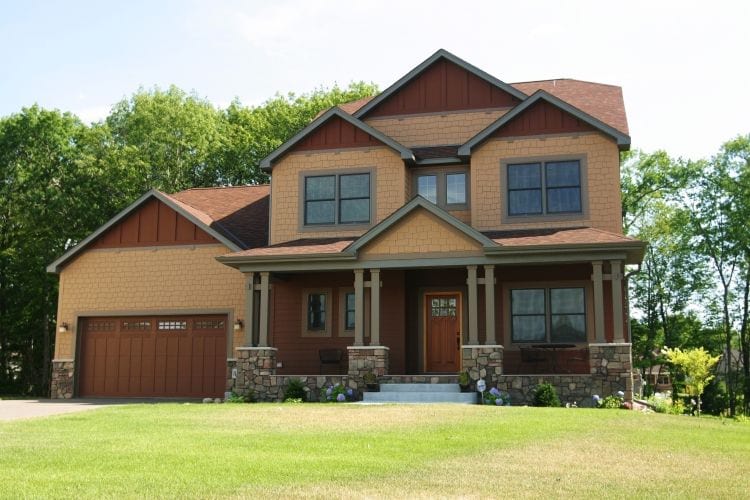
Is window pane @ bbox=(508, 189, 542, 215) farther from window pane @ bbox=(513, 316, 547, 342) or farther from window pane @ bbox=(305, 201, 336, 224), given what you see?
window pane @ bbox=(305, 201, 336, 224)

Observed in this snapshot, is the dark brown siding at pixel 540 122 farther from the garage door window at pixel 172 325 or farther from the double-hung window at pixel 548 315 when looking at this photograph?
the garage door window at pixel 172 325

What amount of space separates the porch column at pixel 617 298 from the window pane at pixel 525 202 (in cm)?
279

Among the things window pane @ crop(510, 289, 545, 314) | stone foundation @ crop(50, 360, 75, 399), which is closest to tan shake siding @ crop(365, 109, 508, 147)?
window pane @ crop(510, 289, 545, 314)

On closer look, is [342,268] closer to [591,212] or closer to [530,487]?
[591,212]

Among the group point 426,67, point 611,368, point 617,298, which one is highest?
point 426,67

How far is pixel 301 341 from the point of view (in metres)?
21.7

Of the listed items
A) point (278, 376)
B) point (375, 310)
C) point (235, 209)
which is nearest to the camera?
point (375, 310)

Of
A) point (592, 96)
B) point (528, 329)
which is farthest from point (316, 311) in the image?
point (592, 96)

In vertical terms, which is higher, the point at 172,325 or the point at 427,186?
the point at 427,186

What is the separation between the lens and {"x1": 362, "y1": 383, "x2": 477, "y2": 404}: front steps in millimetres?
17328

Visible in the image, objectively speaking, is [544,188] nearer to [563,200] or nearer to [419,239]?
[563,200]

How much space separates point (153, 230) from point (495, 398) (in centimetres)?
1152

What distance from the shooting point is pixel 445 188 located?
70.2ft

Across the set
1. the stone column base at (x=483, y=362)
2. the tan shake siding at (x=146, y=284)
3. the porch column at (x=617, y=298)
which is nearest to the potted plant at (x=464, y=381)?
the stone column base at (x=483, y=362)
